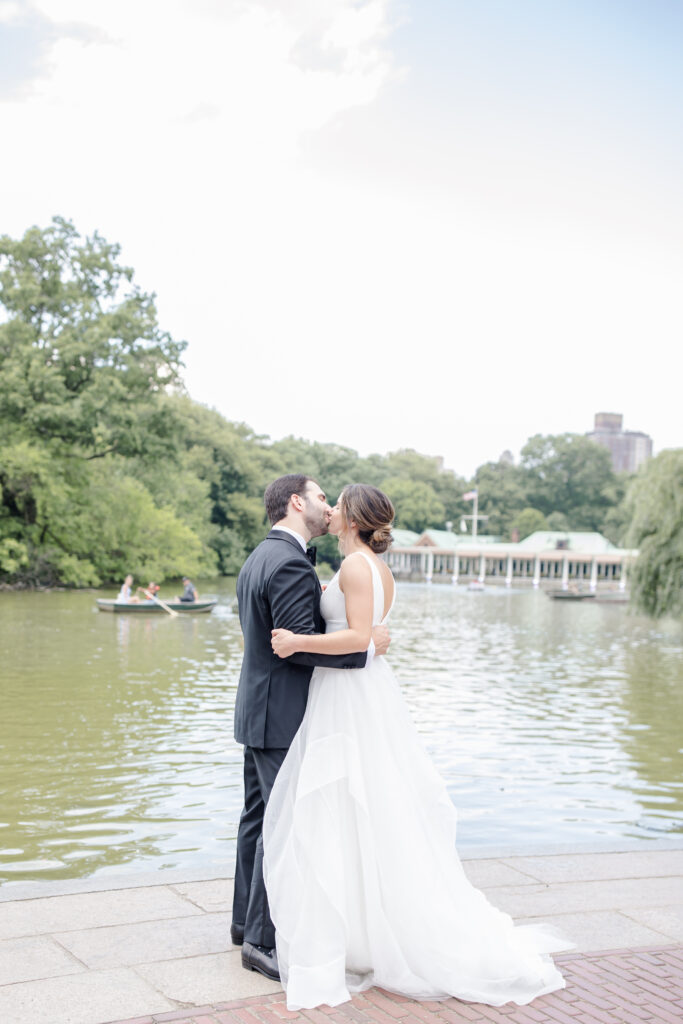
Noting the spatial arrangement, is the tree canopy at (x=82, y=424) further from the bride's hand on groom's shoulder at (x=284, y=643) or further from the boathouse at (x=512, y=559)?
the boathouse at (x=512, y=559)

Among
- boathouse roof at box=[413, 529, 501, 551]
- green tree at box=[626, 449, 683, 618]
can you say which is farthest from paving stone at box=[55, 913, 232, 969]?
boathouse roof at box=[413, 529, 501, 551]

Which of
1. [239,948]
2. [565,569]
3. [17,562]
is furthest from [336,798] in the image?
[565,569]

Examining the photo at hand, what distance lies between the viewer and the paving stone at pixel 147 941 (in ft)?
12.0

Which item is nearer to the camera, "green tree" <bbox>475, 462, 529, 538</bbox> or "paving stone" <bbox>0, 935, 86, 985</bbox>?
"paving stone" <bbox>0, 935, 86, 985</bbox>

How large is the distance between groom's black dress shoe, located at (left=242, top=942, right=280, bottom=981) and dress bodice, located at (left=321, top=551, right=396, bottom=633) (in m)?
1.14

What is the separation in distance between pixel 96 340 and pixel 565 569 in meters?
54.8

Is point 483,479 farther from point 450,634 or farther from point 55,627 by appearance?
point 55,627

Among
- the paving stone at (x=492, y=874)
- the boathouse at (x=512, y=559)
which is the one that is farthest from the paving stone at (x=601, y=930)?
the boathouse at (x=512, y=559)

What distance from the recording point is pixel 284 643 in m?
3.52

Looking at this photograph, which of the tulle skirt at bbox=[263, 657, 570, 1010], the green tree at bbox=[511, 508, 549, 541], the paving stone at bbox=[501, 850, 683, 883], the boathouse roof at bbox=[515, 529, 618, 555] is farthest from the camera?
the green tree at bbox=[511, 508, 549, 541]

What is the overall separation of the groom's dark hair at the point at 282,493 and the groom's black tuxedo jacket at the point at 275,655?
78mm

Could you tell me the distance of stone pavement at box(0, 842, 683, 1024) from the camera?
10.6ft

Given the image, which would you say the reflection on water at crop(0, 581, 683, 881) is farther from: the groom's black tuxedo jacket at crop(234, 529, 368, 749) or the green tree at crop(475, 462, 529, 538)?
the green tree at crop(475, 462, 529, 538)

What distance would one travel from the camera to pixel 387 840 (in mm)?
3594
